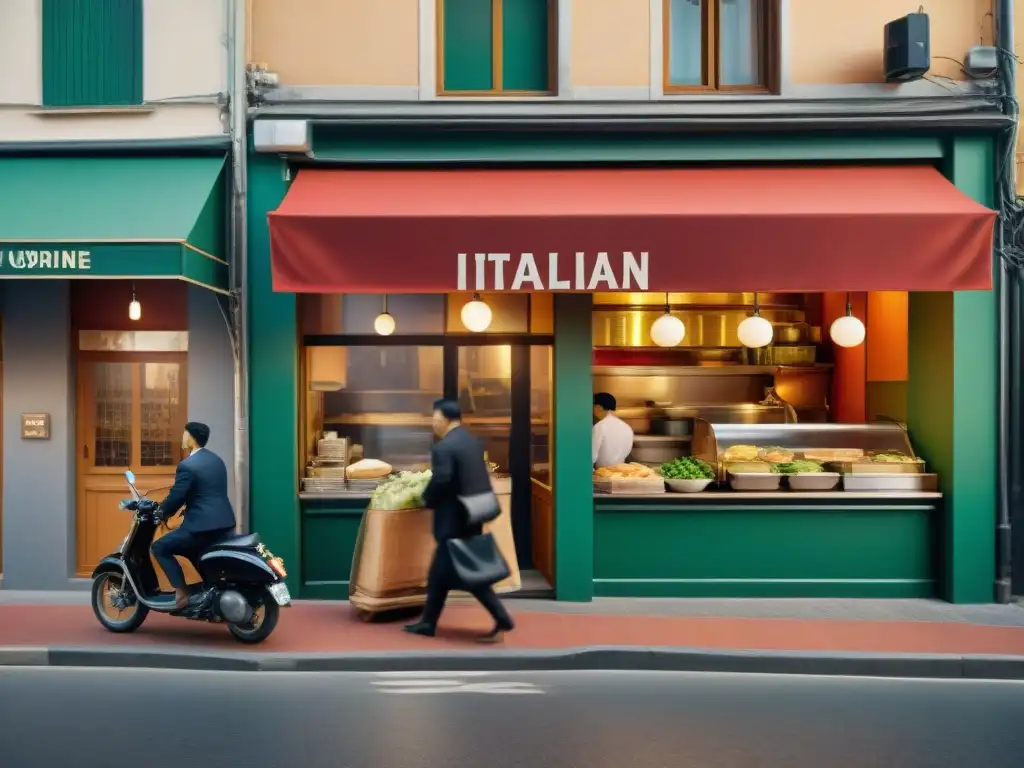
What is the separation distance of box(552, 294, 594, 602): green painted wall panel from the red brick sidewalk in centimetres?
76

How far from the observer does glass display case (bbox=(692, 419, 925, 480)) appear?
1084 cm

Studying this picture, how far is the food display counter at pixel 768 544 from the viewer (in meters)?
10.5

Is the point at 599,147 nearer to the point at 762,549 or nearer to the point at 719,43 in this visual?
the point at 719,43

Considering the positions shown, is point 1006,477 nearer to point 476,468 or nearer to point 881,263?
point 881,263

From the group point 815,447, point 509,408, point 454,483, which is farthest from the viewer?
point 815,447

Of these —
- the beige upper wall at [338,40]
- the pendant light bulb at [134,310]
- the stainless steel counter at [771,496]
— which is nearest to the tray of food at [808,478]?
the stainless steel counter at [771,496]

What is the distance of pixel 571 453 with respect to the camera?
10.5m

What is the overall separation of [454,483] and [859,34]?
645cm

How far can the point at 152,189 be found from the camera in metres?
10.2

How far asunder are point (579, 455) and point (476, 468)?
2190mm

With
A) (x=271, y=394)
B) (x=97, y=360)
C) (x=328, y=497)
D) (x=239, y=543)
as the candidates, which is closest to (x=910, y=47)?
(x=271, y=394)

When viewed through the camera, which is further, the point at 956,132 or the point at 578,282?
the point at 956,132

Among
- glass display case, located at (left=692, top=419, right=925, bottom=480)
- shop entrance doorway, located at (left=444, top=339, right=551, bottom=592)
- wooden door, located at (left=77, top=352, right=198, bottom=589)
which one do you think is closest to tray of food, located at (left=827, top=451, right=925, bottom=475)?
glass display case, located at (left=692, top=419, right=925, bottom=480)

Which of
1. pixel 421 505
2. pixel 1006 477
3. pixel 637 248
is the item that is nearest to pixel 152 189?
pixel 421 505
